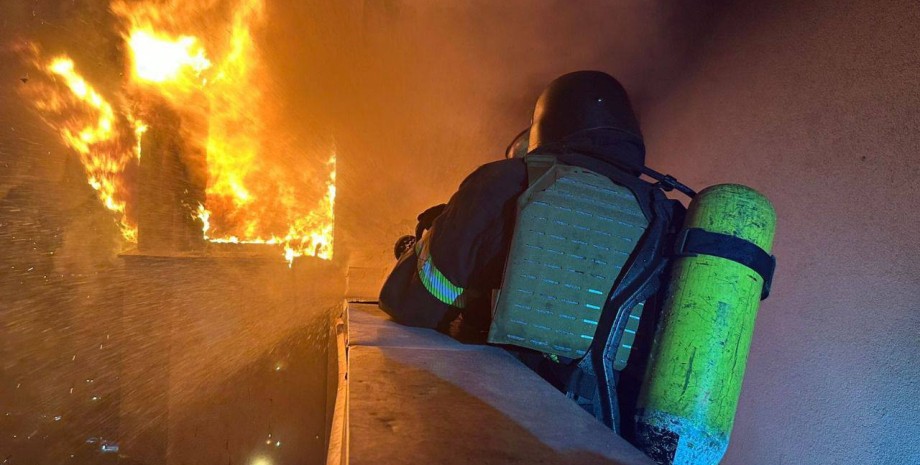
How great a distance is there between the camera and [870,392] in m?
1.75

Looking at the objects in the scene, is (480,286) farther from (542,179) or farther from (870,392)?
(870,392)

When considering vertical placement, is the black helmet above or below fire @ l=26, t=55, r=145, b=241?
above

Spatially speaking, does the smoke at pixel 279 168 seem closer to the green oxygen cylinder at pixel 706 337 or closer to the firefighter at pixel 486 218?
the firefighter at pixel 486 218

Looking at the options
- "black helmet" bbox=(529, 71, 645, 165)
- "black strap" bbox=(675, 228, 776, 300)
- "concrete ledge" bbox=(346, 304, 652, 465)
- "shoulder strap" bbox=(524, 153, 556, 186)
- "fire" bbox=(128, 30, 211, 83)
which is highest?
"fire" bbox=(128, 30, 211, 83)

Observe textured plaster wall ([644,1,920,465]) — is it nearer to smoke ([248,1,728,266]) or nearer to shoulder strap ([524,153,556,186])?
shoulder strap ([524,153,556,186])

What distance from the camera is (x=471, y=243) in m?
1.93

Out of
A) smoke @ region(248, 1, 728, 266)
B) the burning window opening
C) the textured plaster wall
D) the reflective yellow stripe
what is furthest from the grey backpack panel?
the burning window opening

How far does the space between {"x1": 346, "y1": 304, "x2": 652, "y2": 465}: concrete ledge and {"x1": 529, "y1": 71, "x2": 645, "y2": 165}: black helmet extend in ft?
3.92

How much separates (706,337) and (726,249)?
11.5 inches

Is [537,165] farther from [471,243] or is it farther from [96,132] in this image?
[96,132]

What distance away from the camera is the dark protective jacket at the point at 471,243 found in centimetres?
190

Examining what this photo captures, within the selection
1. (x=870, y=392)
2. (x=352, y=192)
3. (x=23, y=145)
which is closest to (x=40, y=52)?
(x=23, y=145)

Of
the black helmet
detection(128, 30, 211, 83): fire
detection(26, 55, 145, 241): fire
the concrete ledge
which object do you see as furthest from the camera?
detection(128, 30, 211, 83): fire

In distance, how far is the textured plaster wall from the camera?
170 centimetres
